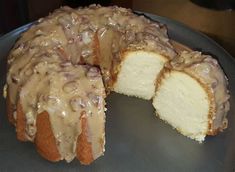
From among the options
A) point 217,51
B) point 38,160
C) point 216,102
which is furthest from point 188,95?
point 38,160

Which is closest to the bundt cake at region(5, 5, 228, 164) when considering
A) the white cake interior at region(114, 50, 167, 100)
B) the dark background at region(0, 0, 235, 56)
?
the white cake interior at region(114, 50, 167, 100)

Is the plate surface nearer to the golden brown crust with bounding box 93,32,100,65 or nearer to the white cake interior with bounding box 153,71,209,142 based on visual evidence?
the white cake interior with bounding box 153,71,209,142

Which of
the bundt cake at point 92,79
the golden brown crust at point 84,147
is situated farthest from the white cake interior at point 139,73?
the golden brown crust at point 84,147

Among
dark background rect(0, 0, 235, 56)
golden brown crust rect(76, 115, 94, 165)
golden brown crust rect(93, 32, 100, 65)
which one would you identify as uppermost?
golden brown crust rect(93, 32, 100, 65)

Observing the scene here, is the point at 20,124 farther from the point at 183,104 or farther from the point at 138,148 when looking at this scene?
the point at 183,104

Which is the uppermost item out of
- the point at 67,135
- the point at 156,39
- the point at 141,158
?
the point at 156,39

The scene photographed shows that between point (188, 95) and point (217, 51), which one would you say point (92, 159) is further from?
point (217, 51)
